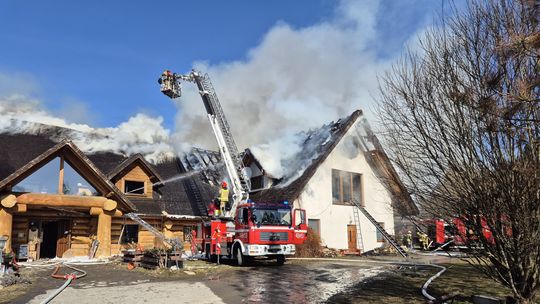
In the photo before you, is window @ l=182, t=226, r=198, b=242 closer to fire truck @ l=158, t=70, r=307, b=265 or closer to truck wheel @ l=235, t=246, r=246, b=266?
fire truck @ l=158, t=70, r=307, b=265

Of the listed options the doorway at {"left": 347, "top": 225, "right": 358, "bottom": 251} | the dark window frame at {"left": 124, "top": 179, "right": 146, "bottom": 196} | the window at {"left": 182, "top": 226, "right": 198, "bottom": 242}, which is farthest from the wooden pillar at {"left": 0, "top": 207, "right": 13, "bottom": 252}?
the doorway at {"left": 347, "top": 225, "right": 358, "bottom": 251}

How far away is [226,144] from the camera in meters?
21.7

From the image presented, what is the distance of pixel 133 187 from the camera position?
21.9m

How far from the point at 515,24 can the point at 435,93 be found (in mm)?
1432

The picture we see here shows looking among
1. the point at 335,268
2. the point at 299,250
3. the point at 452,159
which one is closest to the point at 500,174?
the point at 452,159

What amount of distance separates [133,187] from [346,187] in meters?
11.4

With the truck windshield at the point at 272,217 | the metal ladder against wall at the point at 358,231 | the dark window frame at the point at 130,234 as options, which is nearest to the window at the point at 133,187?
the dark window frame at the point at 130,234

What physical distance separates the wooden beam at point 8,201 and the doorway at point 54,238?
10.8 ft

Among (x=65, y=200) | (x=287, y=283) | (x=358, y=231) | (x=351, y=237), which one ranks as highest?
(x=65, y=200)

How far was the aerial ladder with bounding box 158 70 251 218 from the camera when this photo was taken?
65.4ft

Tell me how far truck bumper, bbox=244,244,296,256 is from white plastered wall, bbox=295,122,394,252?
5.35m

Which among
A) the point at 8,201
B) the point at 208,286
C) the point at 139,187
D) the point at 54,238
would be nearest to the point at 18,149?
the point at 8,201

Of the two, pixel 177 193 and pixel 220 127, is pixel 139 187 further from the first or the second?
pixel 220 127

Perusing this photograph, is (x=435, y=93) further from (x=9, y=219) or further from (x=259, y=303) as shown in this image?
(x=9, y=219)
